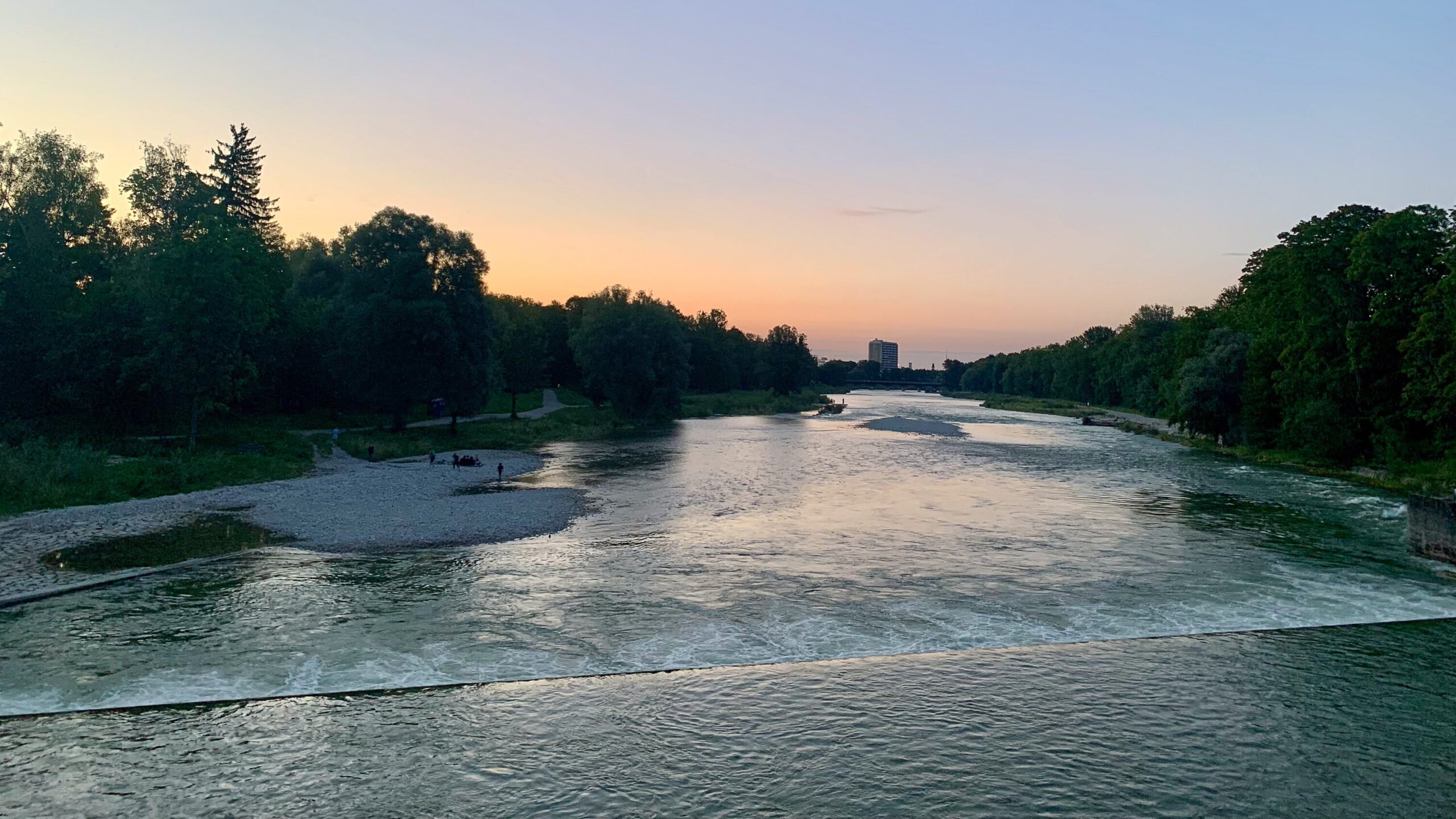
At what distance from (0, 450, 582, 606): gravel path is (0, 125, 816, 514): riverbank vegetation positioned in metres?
2.54

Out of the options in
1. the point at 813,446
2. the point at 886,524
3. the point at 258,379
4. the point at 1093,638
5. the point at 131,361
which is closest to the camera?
the point at 1093,638

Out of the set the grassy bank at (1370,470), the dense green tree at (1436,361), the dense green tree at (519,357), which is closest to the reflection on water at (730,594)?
the grassy bank at (1370,470)

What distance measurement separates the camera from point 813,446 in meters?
79.8

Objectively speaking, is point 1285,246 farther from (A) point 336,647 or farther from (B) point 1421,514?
(A) point 336,647

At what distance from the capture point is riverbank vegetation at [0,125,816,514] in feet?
151

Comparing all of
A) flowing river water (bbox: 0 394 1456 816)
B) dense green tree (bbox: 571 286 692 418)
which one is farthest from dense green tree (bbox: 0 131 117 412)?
dense green tree (bbox: 571 286 692 418)

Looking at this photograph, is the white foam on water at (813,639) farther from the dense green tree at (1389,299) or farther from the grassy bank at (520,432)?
the grassy bank at (520,432)

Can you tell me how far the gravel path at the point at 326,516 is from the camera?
25734 millimetres

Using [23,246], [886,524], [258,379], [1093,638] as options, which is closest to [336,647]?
[1093,638]

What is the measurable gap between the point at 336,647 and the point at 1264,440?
73.6 meters

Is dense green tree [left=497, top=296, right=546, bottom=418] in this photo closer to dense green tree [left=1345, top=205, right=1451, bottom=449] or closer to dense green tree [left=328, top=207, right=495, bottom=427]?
dense green tree [left=328, top=207, right=495, bottom=427]

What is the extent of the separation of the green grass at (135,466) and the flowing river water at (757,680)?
1304 centimetres

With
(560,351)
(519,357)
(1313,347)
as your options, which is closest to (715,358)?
(560,351)

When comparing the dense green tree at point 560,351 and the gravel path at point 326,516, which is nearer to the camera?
the gravel path at point 326,516
